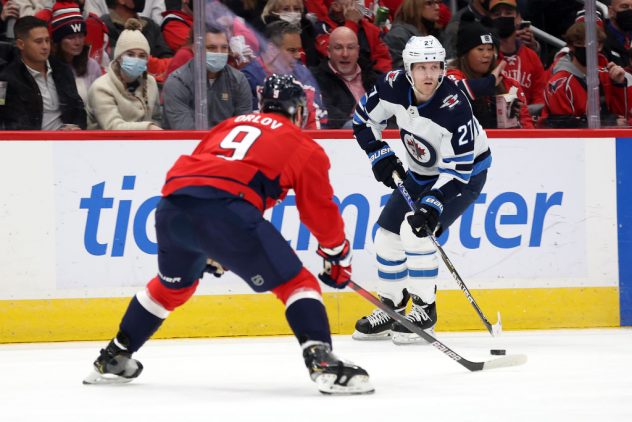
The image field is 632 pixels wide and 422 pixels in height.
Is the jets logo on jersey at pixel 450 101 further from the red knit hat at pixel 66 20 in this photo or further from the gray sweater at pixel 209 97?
the red knit hat at pixel 66 20

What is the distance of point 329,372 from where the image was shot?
12.4 feet

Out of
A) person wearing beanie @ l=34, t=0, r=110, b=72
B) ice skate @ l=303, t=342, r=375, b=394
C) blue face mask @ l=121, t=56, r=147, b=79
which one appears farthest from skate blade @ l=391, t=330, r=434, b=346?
person wearing beanie @ l=34, t=0, r=110, b=72

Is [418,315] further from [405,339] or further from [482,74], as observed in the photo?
[482,74]

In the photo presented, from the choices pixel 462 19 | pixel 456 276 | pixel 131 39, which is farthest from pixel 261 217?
pixel 462 19

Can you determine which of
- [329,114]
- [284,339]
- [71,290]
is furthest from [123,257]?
[329,114]

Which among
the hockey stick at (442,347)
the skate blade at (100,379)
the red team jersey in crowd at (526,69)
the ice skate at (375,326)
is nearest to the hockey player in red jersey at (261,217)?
the hockey stick at (442,347)

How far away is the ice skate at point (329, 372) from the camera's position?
12.3 feet

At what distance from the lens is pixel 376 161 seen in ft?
17.5

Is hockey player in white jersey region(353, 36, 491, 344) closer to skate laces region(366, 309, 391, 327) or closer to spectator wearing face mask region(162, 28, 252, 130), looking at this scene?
skate laces region(366, 309, 391, 327)

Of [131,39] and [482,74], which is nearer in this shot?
[131,39]

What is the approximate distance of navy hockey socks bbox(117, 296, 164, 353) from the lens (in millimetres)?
4062

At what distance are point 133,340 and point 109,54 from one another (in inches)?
76.1

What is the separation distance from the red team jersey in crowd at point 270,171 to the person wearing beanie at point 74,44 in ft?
6.09

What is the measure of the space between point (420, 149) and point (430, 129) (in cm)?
13
